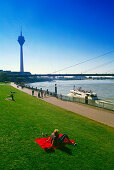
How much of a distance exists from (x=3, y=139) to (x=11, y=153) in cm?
126

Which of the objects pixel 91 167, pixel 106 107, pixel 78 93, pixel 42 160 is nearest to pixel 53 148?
pixel 42 160

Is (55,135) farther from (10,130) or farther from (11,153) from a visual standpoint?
(10,130)

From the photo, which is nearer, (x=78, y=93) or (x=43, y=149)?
(x=43, y=149)

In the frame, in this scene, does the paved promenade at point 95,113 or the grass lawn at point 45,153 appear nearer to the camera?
the grass lawn at point 45,153

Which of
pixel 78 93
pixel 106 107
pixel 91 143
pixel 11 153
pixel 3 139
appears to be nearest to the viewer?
pixel 11 153

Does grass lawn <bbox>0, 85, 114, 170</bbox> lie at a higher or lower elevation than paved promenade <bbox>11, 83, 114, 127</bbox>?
higher

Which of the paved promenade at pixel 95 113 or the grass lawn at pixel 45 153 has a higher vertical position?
the grass lawn at pixel 45 153

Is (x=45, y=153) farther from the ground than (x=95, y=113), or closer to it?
farther from the ground

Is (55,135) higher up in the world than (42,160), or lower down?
higher up

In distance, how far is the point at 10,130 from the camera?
7.64 m

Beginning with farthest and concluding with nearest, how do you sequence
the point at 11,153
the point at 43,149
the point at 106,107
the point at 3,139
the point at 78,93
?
1. the point at 78,93
2. the point at 106,107
3. the point at 3,139
4. the point at 43,149
5. the point at 11,153

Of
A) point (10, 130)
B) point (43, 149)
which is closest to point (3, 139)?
point (10, 130)

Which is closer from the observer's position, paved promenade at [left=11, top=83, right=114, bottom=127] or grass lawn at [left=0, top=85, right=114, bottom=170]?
grass lawn at [left=0, top=85, right=114, bottom=170]

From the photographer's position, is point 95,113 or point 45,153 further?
point 95,113
